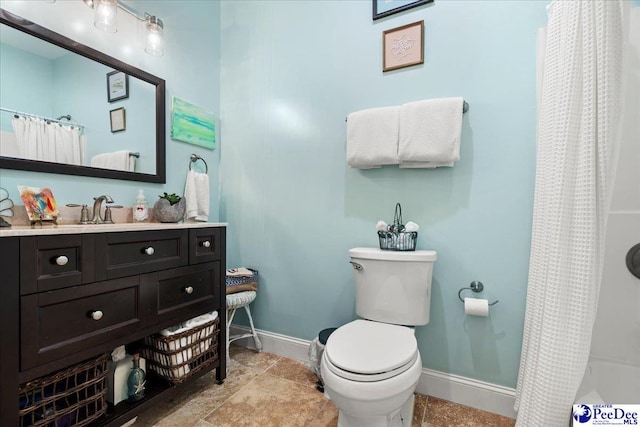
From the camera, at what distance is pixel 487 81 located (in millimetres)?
1513

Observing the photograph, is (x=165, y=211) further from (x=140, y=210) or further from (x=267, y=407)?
(x=267, y=407)

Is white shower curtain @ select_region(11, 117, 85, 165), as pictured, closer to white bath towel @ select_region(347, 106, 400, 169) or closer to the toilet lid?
white bath towel @ select_region(347, 106, 400, 169)

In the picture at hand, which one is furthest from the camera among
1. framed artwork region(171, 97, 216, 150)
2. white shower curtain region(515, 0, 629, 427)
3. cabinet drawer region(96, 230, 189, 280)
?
framed artwork region(171, 97, 216, 150)

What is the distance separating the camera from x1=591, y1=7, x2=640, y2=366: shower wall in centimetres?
124

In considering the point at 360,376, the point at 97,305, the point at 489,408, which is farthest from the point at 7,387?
the point at 489,408

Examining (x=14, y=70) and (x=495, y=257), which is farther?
(x=495, y=257)

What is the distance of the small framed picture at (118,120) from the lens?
1.62m

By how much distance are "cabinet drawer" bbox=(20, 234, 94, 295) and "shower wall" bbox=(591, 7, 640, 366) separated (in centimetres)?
211

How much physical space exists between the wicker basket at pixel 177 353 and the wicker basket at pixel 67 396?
0.80ft

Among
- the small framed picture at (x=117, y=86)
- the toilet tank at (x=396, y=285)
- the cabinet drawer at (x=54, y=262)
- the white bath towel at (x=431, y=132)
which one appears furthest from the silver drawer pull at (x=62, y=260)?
the white bath towel at (x=431, y=132)

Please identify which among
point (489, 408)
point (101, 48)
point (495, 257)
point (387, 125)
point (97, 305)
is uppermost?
point (101, 48)

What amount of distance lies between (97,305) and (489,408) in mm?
1868

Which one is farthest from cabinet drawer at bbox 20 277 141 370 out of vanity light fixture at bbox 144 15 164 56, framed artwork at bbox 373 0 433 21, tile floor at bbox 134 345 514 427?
framed artwork at bbox 373 0 433 21

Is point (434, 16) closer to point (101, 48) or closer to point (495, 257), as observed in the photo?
point (495, 257)
